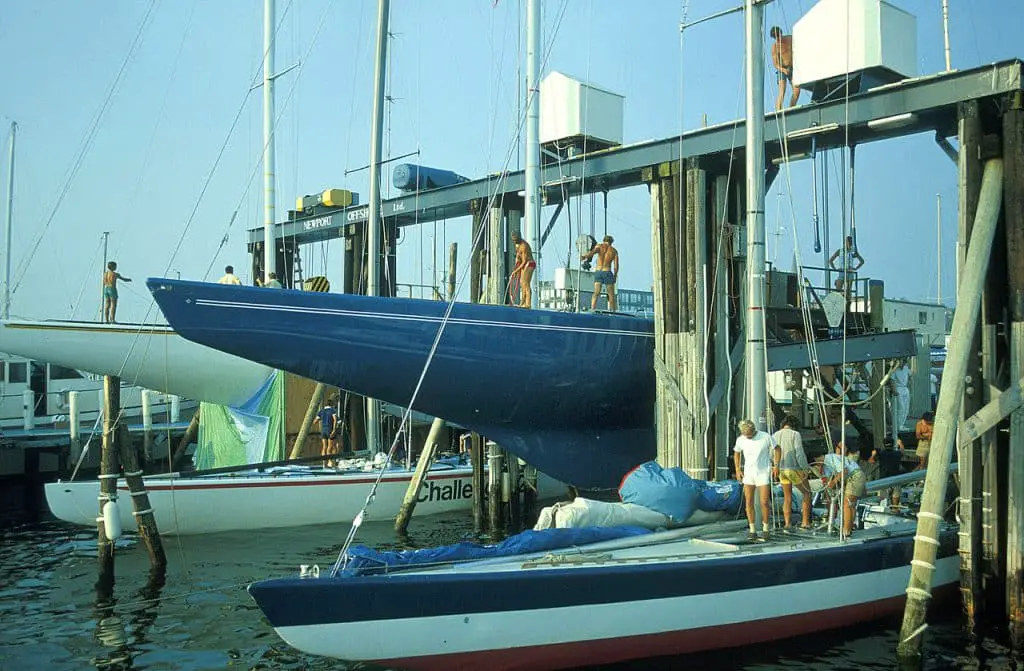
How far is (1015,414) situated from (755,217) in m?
3.49

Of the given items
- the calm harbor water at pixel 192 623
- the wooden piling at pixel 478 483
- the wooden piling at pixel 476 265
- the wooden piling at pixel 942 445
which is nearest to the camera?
the wooden piling at pixel 942 445

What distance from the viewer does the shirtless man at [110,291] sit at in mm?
16453

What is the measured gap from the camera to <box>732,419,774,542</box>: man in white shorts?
32.4 feet

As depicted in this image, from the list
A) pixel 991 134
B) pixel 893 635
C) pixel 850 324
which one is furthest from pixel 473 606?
pixel 850 324

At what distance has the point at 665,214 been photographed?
14133mm

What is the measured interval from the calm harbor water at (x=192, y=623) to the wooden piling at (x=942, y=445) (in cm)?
47

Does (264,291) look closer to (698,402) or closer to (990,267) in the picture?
(698,402)

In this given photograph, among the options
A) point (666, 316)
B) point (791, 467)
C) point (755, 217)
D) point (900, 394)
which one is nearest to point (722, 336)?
point (666, 316)

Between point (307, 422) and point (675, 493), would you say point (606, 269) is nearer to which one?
point (675, 493)

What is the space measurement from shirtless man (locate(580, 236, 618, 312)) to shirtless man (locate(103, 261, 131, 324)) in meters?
8.56

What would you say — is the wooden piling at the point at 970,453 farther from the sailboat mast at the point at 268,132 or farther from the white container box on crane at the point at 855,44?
the sailboat mast at the point at 268,132

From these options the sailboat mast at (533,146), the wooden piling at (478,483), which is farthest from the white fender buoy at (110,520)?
the sailboat mast at (533,146)

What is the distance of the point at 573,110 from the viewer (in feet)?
53.5

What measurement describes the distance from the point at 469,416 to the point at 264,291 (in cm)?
347
